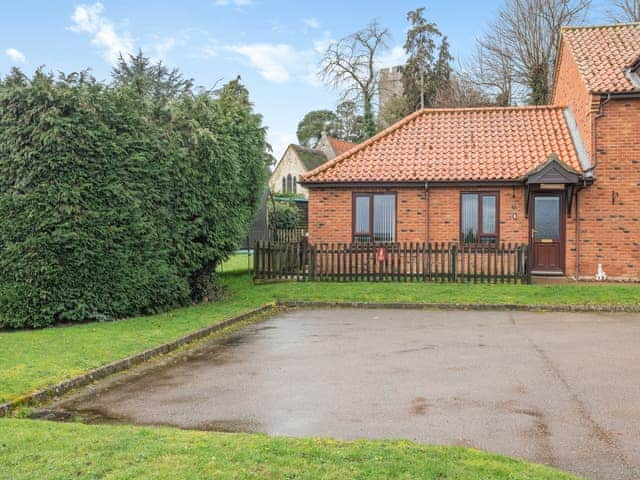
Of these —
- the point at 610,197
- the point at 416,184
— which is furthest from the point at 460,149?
the point at 610,197

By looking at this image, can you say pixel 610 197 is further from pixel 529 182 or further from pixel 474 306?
pixel 474 306

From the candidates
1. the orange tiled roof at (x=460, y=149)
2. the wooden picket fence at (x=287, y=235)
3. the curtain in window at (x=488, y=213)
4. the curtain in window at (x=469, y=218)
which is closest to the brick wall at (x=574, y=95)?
the orange tiled roof at (x=460, y=149)

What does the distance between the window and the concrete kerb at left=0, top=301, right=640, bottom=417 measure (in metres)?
5.17

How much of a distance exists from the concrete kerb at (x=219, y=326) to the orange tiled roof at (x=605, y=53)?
7.39m

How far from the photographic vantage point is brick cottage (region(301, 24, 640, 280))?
18.3 metres

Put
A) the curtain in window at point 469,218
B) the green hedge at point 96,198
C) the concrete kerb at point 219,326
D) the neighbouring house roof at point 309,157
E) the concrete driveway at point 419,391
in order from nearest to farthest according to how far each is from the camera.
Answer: the concrete driveway at point 419,391, the concrete kerb at point 219,326, the green hedge at point 96,198, the curtain in window at point 469,218, the neighbouring house roof at point 309,157

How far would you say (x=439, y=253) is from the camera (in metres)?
18.5

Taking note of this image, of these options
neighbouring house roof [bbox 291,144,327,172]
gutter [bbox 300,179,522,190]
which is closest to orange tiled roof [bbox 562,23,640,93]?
gutter [bbox 300,179,522,190]

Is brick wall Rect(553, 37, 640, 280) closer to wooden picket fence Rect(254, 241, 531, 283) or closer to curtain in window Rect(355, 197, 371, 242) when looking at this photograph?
wooden picket fence Rect(254, 241, 531, 283)

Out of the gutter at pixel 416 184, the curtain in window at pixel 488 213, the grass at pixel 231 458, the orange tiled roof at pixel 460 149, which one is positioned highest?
the orange tiled roof at pixel 460 149

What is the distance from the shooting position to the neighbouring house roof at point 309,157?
56125 millimetres

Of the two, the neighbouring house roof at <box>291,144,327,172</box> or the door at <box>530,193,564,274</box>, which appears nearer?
the door at <box>530,193,564,274</box>

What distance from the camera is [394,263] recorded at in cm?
1864

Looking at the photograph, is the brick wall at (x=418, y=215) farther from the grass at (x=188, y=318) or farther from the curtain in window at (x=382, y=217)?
the grass at (x=188, y=318)
